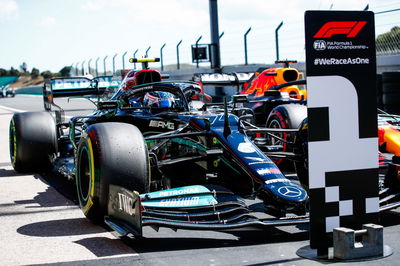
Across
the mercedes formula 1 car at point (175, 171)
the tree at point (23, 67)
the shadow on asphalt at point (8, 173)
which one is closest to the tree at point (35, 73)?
the tree at point (23, 67)

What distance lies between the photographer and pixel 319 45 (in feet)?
12.9

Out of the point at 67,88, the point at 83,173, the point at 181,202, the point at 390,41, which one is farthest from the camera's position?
the point at 390,41

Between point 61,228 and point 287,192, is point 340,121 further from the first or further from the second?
point 61,228

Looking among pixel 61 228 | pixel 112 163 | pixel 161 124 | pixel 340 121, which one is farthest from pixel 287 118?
pixel 340 121

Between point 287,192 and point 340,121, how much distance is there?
959mm

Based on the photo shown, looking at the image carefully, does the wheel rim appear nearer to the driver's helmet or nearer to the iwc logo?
the driver's helmet

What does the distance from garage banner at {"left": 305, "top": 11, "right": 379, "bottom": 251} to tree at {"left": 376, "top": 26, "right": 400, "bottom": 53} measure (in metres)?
12.4

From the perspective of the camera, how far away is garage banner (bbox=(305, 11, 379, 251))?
12.9ft

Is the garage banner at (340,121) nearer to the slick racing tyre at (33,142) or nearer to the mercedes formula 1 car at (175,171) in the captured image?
the mercedes formula 1 car at (175,171)

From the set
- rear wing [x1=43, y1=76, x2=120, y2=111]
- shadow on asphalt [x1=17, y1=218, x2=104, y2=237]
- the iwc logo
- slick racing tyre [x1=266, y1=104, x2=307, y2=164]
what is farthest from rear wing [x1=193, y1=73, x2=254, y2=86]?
the iwc logo

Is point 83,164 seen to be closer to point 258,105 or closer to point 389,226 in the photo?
point 389,226

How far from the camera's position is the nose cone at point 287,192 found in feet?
15.4

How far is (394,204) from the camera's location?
4.84 metres

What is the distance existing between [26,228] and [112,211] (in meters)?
0.87
